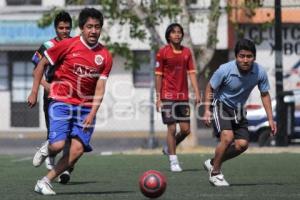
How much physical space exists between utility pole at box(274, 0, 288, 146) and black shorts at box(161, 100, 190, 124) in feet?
24.9

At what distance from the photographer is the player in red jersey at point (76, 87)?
1083cm

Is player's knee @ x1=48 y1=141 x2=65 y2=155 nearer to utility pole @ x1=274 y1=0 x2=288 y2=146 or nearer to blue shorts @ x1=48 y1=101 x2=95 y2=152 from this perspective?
blue shorts @ x1=48 y1=101 x2=95 y2=152

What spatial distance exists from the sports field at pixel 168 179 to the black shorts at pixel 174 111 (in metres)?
0.75

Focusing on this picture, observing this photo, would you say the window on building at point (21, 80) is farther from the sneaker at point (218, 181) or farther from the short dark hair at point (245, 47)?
the short dark hair at point (245, 47)

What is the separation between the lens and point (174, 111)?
51.5 feet

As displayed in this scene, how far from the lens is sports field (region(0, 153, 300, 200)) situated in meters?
10.9

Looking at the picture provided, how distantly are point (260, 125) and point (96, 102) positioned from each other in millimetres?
16131

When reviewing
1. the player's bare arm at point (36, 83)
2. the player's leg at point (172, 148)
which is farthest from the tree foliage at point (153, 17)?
the player's bare arm at point (36, 83)

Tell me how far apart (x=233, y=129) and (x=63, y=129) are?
7.92 feet

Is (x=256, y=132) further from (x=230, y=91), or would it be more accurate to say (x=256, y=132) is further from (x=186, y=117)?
(x=230, y=91)

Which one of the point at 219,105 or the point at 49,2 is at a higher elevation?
the point at 49,2

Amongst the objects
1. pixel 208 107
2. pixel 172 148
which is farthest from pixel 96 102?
pixel 172 148

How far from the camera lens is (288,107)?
23875mm

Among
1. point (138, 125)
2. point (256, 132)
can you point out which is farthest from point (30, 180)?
point (138, 125)
